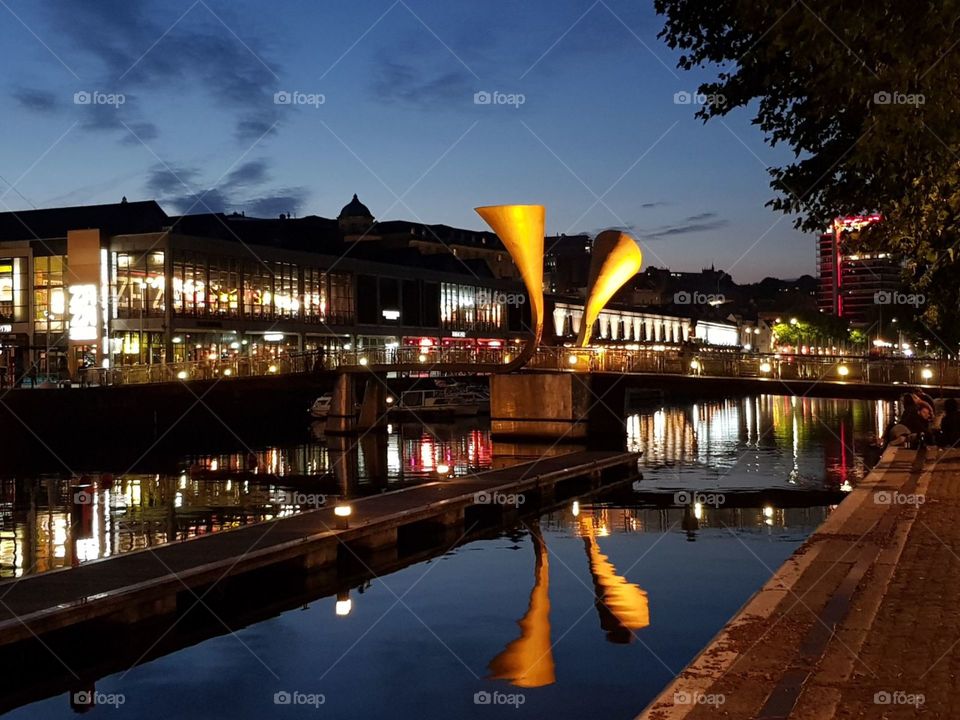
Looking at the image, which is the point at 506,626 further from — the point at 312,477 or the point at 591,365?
the point at 591,365

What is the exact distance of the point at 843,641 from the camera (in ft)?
36.8

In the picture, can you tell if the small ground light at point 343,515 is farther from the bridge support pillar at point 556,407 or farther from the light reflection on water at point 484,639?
the bridge support pillar at point 556,407

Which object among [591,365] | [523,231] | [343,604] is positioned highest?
[523,231]

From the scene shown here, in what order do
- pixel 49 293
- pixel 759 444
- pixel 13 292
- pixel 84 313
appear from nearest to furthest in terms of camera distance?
pixel 759 444, pixel 84 313, pixel 13 292, pixel 49 293

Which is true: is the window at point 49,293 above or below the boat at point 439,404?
above

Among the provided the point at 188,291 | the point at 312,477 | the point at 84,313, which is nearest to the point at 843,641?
the point at 312,477

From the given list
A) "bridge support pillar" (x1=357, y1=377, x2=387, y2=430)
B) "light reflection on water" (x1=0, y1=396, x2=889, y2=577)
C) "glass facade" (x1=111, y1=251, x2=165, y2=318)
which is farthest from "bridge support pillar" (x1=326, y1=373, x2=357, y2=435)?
"glass facade" (x1=111, y1=251, x2=165, y2=318)

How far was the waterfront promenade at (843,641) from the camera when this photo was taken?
940cm

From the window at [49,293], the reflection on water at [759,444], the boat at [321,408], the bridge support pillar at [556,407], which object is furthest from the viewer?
the window at [49,293]

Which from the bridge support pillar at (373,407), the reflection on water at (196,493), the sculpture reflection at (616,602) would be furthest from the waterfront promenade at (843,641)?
the bridge support pillar at (373,407)

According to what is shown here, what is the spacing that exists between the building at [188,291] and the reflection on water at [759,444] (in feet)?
55.2

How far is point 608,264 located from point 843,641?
5202 cm

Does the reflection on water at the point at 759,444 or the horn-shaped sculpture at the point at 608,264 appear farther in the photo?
the horn-shaped sculpture at the point at 608,264

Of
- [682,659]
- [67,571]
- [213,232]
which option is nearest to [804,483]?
[682,659]
